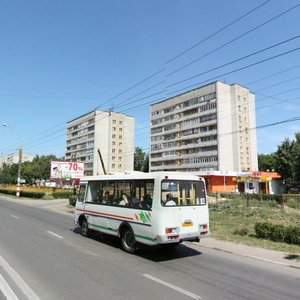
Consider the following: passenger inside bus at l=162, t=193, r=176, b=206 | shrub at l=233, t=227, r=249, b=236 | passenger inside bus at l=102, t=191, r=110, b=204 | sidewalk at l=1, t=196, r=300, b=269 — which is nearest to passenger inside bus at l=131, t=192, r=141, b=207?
passenger inside bus at l=162, t=193, r=176, b=206

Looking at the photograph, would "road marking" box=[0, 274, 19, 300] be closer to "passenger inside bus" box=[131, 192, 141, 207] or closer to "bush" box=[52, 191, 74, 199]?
"passenger inside bus" box=[131, 192, 141, 207]

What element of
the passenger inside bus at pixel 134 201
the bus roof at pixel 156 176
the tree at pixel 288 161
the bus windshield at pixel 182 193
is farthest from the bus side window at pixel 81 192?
the tree at pixel 288 161

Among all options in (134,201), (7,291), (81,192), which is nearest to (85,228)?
(81,192)

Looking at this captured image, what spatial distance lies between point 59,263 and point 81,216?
5534 millimetres

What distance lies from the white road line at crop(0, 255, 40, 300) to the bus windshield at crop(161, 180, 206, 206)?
4.29 m

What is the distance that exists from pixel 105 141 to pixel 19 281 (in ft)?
391

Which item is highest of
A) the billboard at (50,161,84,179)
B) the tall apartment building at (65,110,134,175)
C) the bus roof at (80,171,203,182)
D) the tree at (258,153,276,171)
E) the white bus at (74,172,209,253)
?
the tall apartment building at (65,110,134,175)

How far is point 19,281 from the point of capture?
7.31 m

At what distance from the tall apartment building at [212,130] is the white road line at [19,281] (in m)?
77.9

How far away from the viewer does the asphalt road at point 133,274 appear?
673 centimetres

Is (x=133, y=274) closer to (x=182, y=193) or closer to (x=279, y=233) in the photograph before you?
(x=182, y=193)

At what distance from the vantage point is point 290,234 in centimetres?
1255

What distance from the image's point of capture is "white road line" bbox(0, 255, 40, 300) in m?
6.38

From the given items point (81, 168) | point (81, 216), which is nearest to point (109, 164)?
point (81, 168)
